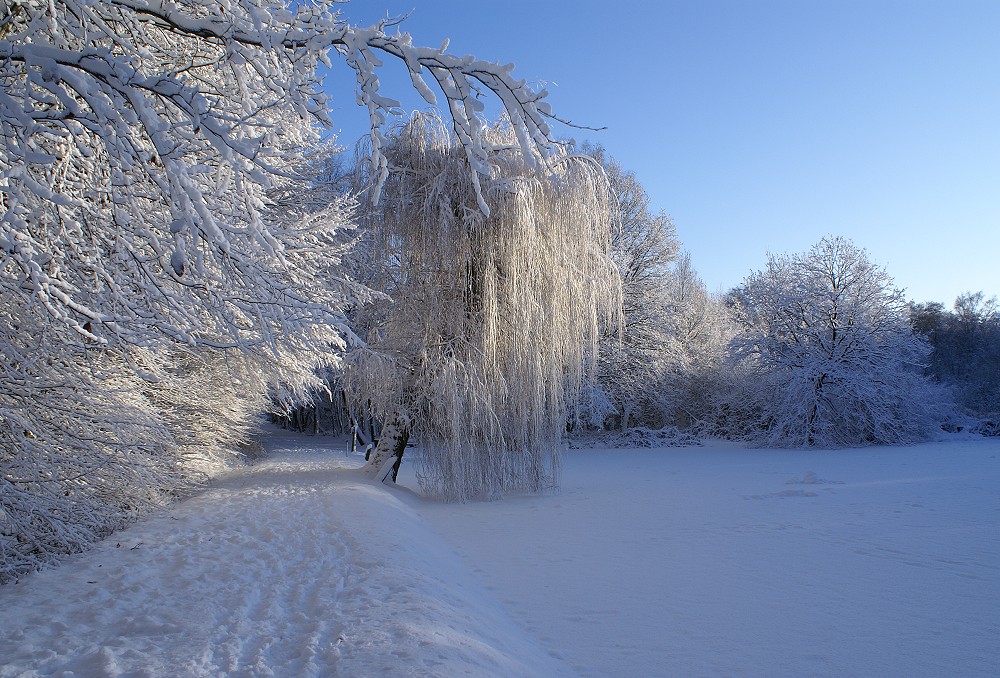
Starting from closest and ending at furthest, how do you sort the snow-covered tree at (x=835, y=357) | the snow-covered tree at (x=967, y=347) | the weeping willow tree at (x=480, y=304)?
the weeping willow tree at (x=480, y=304), the snow-covered tree at (x=835, y=357), the snow-covered tree at (x=967, y=347)

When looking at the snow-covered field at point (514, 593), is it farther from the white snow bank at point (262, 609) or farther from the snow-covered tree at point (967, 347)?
the snow-covered tree at point (967, 347)

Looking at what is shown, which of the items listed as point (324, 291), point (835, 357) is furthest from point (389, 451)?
point (835, 357)

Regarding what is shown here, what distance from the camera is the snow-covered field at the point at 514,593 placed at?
3.07 meters

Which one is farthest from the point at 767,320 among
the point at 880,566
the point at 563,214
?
the point at 880,566

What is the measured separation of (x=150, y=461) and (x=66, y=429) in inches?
40.0

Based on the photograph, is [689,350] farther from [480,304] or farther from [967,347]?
[967,347]

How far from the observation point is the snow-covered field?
121 inches

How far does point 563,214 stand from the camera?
1038 centimetres

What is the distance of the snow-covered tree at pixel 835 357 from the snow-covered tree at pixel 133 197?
2014cm

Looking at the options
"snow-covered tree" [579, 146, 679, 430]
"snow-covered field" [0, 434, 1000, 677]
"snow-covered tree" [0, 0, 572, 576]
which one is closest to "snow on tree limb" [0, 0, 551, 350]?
"snow-covered tree" [0, 0, 572, 576]

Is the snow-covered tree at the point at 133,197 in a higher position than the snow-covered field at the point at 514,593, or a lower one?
higher

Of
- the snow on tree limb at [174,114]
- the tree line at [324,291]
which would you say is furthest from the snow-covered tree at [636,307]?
the snow on tree limb at [174,114]

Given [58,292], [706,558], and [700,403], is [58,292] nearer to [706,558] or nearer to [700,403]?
[706,558]

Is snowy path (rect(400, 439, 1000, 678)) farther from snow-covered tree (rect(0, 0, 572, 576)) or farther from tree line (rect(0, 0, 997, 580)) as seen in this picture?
snow-covered tree (rect(0, 0, 572, 576))
